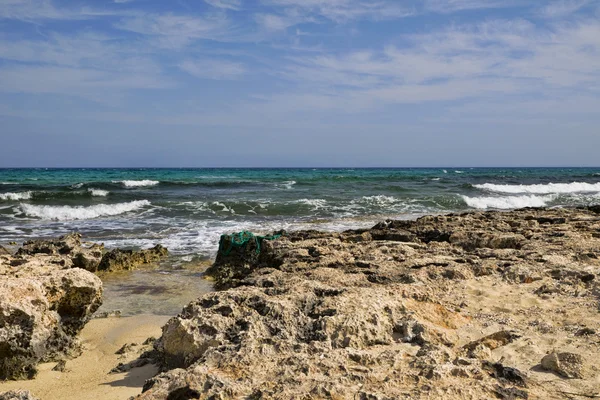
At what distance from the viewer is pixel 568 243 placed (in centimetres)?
607

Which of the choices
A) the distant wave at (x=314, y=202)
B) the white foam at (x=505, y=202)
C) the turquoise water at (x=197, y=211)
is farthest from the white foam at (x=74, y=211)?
the white foam at (x=505, y=202)

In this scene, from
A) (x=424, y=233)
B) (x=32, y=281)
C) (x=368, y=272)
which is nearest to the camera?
(x=32, y=281)

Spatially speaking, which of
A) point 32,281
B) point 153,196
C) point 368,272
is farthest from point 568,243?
point 153,196

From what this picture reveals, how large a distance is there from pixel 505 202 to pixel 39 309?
70.8ft

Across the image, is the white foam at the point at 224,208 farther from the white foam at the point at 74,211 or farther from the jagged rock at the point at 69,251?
the jagged rock at the point at 69,251

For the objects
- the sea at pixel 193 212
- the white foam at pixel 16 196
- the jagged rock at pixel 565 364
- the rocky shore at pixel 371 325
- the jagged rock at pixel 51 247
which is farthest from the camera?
the white foam at pixel 16 196

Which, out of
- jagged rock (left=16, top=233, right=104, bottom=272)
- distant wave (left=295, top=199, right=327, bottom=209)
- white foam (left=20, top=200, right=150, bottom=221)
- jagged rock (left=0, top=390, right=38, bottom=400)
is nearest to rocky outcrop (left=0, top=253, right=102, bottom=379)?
jagged rock (left=0, top=390, right=38, bottom=400)

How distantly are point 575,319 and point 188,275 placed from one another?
18.3ft

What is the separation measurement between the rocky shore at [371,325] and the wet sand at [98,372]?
162mm

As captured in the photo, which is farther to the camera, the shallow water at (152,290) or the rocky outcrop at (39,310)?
the shallow water at (152,290)

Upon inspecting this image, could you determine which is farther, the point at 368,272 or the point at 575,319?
the point at 368,272

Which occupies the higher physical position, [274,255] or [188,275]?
[274,255]

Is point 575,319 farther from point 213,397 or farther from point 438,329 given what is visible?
point 213,397

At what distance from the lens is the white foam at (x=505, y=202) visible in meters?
21.0
